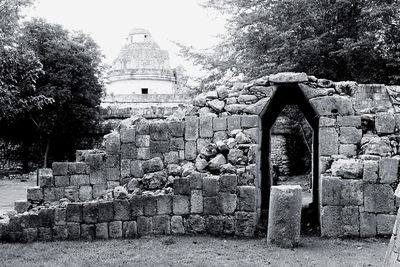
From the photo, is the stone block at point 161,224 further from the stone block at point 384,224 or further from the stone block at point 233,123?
the stone block at point 384,224

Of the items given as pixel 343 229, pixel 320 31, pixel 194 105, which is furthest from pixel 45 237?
pixel 320 31

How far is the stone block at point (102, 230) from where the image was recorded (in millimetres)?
9156

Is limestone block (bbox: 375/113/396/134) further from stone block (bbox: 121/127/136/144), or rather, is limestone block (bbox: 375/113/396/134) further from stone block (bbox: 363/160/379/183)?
stone block (bbox: 121/127/136/144)

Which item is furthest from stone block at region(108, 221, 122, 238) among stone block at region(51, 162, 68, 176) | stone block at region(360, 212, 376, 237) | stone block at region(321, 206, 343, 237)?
stone block at region(360, 212, 376, 237)

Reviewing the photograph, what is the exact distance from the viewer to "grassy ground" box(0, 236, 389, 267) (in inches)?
289

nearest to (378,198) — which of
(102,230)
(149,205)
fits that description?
(149,205)

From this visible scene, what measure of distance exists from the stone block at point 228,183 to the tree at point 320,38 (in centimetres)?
909

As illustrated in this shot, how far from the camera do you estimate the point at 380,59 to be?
59.2ft

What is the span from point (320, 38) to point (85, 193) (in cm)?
1171

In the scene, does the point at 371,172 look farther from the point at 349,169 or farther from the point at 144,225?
the point at 144,225

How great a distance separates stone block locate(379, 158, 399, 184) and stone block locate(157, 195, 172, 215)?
410 cm

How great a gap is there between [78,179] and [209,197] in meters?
2.82

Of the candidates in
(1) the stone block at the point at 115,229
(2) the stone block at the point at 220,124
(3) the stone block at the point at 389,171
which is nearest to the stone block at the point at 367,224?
(3) the stone block at the point at 389,171

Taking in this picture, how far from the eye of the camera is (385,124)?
31.8 ft
